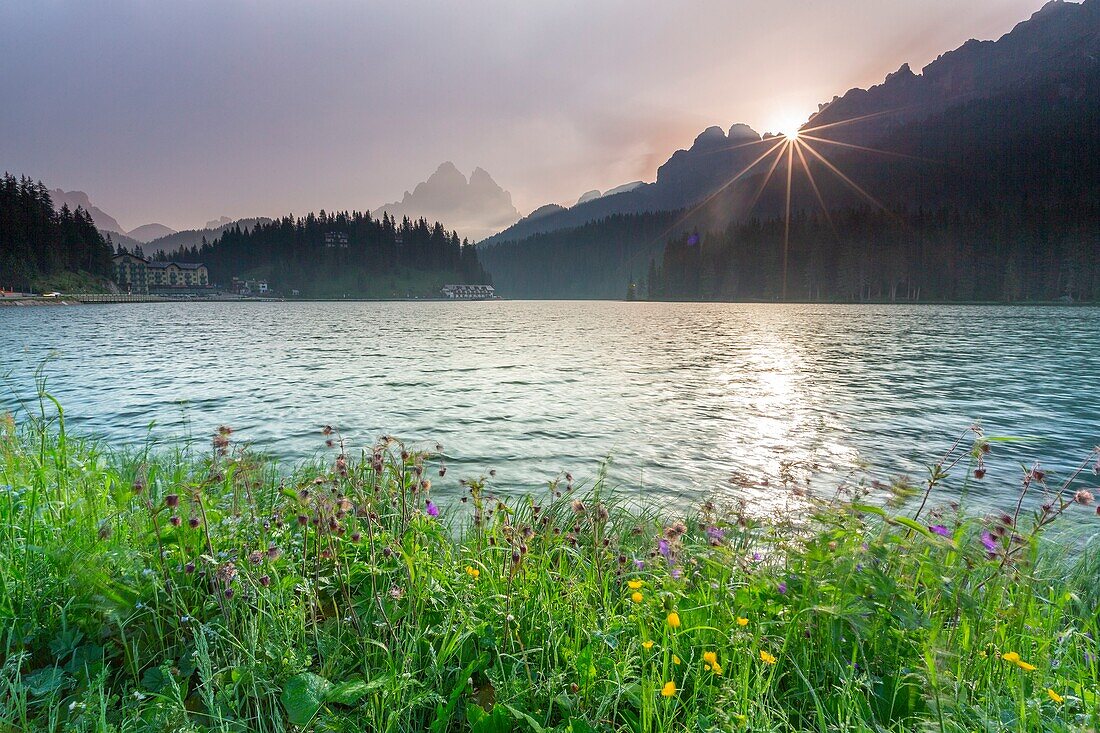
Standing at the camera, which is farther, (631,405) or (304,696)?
(631,405)

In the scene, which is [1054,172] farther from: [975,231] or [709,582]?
[709,582]

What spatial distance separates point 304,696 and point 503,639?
117 cm

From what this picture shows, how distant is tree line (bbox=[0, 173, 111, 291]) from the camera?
126438 mm

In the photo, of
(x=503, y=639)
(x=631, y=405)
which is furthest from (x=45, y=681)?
(x=631, y=405)

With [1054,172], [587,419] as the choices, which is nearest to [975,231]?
[1054,172]

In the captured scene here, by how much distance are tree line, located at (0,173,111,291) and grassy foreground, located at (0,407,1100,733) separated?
177723 mm

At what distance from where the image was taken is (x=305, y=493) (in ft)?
11.3

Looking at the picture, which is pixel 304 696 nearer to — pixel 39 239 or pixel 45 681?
pixel 45 681

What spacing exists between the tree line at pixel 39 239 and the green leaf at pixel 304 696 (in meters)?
179

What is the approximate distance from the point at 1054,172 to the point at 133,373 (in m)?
289

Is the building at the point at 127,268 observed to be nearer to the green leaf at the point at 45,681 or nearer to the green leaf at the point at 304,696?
the green leaf at the point at 45,681

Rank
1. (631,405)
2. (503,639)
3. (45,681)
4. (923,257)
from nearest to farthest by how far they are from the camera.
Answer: (45,681)
(503,639)
(631,405)
(923,257)

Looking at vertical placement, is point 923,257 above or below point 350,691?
above

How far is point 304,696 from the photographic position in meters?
2.72
